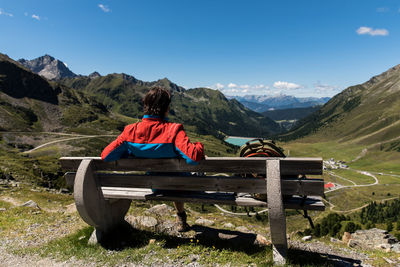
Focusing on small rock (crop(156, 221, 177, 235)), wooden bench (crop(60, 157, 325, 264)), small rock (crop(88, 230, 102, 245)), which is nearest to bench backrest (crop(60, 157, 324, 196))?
wooden bench (crop(60, 157, 325, 264))

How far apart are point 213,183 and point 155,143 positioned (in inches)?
73.0

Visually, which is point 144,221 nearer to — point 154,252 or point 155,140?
point 154,252

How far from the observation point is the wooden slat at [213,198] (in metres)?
5.68

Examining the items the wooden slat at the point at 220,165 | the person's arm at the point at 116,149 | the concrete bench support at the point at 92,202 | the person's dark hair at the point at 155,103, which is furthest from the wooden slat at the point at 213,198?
the person's dark hair at the point at 155,103

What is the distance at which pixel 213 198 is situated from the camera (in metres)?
6.14

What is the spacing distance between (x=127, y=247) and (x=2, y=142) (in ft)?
824

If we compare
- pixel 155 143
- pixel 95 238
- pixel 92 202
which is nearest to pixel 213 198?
pixel 155 143

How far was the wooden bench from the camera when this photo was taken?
16.9ft

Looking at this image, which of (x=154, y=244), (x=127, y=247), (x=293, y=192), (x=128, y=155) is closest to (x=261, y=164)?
(x=293, y=192)

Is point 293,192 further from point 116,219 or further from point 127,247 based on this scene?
point 116,219

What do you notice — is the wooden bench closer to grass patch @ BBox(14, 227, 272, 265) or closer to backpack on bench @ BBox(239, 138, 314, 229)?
backpack on bench @ BBox(239, 138, 314, 229)

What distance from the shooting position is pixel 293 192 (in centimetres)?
530

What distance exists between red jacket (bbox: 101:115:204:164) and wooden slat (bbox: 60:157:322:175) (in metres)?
0.20

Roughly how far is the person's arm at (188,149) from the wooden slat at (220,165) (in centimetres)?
18
